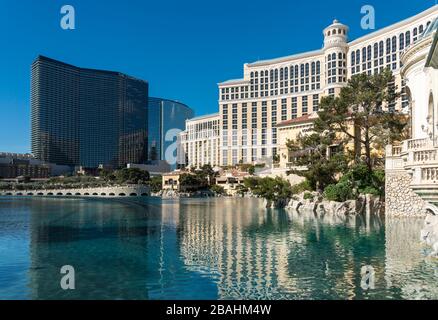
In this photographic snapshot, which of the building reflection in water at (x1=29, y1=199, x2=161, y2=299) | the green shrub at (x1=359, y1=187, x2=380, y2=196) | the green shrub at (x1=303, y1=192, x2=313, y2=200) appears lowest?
the building reflection in water at (x1=29, y1=199, x2=161, y2=299)

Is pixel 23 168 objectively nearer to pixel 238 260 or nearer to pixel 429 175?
pixel 238 260

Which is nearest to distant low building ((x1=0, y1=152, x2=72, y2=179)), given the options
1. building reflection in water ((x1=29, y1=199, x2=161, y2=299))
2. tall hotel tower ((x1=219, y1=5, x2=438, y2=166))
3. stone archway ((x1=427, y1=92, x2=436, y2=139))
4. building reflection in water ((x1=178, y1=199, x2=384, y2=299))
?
tall hotel tower ((x1=219, y1=5, x2=438, y2=166))

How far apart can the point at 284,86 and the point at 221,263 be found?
99.4m

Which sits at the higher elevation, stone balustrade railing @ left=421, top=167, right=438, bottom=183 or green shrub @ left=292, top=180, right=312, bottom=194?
stone balustrade railing @ left=421, top=167, right=438, bottom=183

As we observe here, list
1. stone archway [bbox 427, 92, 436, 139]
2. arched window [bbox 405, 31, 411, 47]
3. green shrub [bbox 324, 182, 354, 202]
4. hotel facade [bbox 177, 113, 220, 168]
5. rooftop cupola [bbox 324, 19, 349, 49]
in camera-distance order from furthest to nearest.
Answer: hotel facade [bbox 177, 113, 220, 168] → rooftop cupola [bbox 324, 19, 349, 49] → arched window [bbox 405, 31, 411, 47] → green shrub [bbox 324, 182, 354, 202] → stone archway [bbox 427, 92, 436, 139]

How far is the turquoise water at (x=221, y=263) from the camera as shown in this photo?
35.9 ft

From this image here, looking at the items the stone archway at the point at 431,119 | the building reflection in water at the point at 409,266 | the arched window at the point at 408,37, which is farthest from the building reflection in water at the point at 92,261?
the arched window at the point at 408,37

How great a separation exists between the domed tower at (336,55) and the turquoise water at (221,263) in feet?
241

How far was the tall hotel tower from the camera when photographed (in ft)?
285

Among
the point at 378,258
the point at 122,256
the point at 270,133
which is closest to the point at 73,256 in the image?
the point at 122,256

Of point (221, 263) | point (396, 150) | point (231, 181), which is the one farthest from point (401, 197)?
point (231, 181)

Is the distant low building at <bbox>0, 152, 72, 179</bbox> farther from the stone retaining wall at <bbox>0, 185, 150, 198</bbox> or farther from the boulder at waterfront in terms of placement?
the boulder at waterfront

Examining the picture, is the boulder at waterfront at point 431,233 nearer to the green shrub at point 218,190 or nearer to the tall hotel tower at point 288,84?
the tall hotel tower at point 288,84
